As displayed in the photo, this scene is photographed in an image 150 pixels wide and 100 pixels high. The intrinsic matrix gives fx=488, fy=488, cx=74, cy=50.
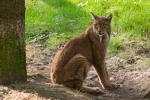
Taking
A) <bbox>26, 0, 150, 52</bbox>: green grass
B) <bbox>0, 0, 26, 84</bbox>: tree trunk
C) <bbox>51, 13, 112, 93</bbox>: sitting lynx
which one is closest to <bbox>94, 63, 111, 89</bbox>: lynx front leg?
<bbox>51, 13, 112, 93</bbox>: sitting lynx

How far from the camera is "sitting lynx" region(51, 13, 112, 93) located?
756 centimetres

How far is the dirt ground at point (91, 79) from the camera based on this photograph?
6.79 metres

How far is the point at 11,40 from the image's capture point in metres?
7.04

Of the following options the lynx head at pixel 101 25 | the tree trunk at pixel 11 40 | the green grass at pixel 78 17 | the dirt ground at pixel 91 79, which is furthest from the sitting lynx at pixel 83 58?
the green grass at pixel 78 17

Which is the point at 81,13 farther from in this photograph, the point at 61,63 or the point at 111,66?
the point at 61,63

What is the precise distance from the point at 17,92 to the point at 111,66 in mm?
2730

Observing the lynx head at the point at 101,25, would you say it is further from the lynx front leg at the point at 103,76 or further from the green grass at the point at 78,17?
the green grass at the point at 78,17

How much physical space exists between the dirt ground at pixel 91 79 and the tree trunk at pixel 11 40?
0.20m

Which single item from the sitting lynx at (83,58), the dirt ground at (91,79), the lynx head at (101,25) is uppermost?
the lynx head at (101,25)

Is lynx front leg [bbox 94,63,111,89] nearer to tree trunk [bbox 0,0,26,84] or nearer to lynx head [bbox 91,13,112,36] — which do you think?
lynx head [bbox 91,13,112,36]

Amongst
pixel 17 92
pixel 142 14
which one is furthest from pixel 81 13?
pixel 17 92

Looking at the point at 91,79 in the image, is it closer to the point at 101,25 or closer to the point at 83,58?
the point at 83,58

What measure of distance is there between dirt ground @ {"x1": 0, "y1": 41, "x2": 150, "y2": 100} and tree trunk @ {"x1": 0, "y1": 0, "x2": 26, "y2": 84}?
0.65ft

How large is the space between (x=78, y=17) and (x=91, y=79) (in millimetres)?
3215
